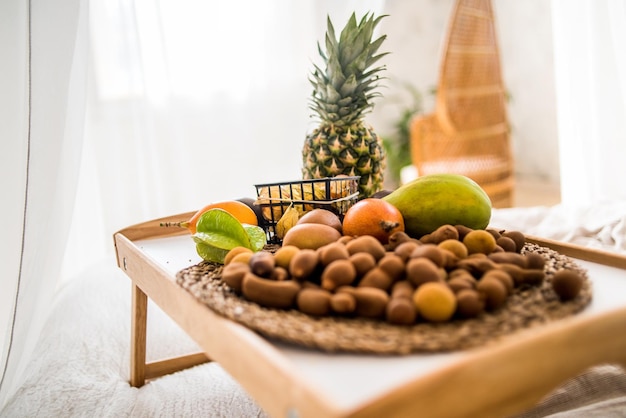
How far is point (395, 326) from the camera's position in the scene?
1.87 ft

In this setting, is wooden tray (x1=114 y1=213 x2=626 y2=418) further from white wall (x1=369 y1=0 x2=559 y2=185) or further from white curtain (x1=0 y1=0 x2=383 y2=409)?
white wall (x1=369 y1=0 x2=559 y2=185)

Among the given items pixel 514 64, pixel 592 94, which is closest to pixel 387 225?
pixel 592 94

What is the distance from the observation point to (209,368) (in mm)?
1233

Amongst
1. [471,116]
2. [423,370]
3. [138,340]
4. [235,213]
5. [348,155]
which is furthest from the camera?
[471,116]

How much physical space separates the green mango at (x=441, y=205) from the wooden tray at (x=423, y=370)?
245 mm

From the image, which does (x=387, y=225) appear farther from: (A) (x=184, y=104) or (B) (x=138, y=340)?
(A) (x=184, y=104)

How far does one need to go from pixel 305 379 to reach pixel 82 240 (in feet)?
5.96

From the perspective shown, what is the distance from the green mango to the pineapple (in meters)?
0.42

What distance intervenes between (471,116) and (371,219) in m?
2.56

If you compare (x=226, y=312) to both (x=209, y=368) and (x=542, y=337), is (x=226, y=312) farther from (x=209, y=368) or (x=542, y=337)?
(x=209, y=368)

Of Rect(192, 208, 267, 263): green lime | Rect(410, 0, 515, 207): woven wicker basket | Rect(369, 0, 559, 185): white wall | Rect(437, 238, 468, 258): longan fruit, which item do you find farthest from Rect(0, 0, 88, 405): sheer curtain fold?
Rect(369, 0, 559, 185): white wall

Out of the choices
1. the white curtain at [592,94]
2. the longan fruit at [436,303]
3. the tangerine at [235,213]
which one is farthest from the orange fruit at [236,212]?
the white curtain at [592,94]

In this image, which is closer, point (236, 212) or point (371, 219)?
point (371, 219)

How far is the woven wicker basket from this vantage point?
9.89 ft
